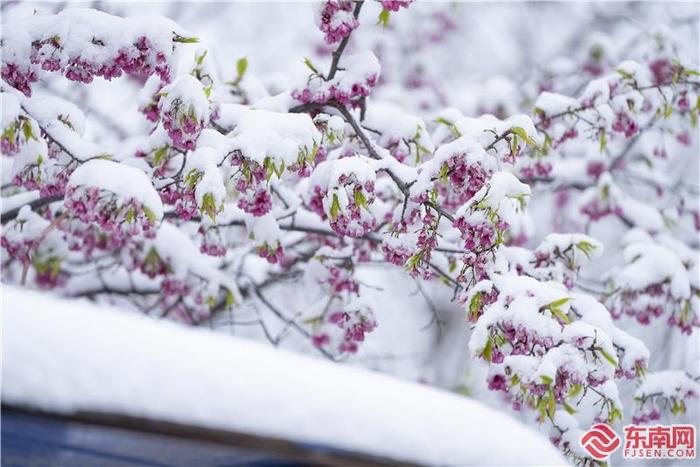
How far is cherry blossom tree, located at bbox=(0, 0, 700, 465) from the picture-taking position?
7.44 feet

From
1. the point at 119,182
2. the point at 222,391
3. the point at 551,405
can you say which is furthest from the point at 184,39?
the point at 551,405

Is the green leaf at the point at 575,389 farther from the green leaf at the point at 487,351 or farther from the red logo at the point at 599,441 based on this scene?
the red logo at the point at 599,441

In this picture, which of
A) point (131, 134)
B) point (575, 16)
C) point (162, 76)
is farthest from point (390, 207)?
point (575, 16)

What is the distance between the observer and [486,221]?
7.60 ft

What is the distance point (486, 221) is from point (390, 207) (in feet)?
3.52

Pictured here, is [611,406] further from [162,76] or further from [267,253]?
[162,76]

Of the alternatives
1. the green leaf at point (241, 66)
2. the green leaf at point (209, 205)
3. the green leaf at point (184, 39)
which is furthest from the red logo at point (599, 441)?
the green leaf at point (241, 66)

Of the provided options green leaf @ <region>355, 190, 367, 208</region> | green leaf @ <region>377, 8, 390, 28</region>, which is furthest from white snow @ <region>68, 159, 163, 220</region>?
green leaf @ <region>377, 8, 390, 28</region>

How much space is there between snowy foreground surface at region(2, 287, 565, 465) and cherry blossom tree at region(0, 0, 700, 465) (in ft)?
2.89

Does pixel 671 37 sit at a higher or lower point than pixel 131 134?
higher

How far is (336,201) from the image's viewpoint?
2.40 metres

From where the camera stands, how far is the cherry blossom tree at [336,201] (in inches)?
89.3

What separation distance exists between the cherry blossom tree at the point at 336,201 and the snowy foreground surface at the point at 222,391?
882mm

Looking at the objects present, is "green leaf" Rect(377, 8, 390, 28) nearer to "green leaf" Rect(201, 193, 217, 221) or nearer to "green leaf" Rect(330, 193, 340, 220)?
"green leaf" Rect(330, 193, 340, 220)
